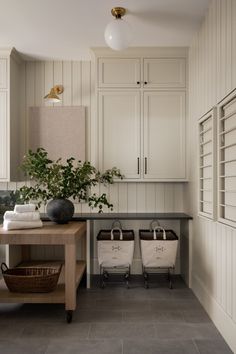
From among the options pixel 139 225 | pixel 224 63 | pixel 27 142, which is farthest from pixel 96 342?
pixel 27 142

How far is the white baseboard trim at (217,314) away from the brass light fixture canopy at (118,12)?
94.5 inches

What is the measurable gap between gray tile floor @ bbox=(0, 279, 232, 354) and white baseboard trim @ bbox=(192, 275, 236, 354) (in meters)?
0.05

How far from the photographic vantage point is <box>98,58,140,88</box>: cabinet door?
3646 millimetres

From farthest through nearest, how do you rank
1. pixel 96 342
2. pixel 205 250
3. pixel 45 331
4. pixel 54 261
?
1. pixel 54 261
2. pixel 205 250
3. pixel 45 331
4. pixel 96 342

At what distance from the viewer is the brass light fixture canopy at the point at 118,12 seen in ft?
9.10

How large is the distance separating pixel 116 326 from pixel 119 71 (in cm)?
249

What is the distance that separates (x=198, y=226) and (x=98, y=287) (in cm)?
120

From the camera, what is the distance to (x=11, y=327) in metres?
2.56

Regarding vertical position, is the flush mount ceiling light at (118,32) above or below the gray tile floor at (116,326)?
above

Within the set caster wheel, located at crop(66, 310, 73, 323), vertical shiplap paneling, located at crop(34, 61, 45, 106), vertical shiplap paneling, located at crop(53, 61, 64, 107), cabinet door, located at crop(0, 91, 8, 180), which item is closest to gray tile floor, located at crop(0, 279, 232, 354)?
caster wheel, located at crop(66, 310, 73, 323)

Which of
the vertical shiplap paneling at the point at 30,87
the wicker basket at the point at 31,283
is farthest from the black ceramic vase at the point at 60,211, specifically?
the vertical shiplap paneling at the point at 30,87

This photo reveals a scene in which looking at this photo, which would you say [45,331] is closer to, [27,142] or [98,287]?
[98,287]

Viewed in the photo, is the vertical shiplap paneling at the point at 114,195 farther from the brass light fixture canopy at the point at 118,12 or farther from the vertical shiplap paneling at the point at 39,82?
the brass light fixture canopy at the point at 118,12

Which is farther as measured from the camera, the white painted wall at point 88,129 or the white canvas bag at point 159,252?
the white painted wall at point 88,129
